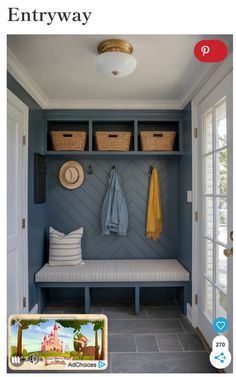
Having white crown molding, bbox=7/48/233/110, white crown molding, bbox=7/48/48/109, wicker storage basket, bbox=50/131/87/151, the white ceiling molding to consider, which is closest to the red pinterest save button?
the white ceiling molding

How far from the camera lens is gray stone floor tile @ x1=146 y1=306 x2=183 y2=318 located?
225 centimetres

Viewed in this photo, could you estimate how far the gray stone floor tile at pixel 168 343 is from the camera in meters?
1.72

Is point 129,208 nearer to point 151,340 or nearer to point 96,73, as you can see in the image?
point 151,340

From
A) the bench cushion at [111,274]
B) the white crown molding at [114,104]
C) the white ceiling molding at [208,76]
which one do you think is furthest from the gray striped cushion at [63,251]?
the white ceiling molding at [208,76]

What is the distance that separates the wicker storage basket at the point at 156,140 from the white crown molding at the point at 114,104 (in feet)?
0.82

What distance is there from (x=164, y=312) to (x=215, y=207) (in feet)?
3.96

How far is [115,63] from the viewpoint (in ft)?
5.04

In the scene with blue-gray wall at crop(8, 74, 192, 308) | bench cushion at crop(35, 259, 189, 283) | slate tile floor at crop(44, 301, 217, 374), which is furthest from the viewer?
blue-gray wall at crop(8, 74, 192, 308)

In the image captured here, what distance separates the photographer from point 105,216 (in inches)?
104

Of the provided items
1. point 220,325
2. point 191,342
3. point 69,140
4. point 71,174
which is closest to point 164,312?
point 191,342

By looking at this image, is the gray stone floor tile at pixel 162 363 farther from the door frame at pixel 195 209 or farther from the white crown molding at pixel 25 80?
the white crown molding at pixel 25 80

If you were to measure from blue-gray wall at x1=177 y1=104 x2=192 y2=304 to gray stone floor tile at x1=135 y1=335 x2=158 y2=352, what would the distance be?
0.54 metres

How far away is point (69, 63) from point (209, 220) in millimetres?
1492

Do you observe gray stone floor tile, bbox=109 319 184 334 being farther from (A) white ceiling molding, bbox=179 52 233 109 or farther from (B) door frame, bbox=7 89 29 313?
(A) white ceiling molding, bbox=179 52 233 109
